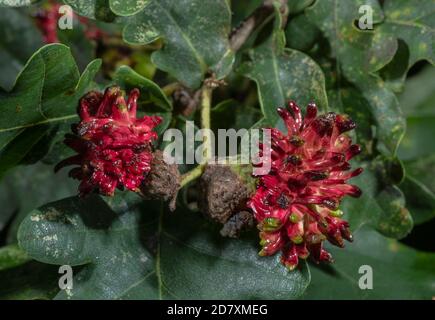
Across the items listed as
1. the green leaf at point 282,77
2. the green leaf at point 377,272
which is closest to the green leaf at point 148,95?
the green leaf at point 282,77

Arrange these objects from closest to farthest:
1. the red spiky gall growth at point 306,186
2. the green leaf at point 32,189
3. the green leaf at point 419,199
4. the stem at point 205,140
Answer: the red spiky gall growth at point 306,186 → the stem at point 205,140 → the green leaf at point 419,199 → the green leaf at point 32,189

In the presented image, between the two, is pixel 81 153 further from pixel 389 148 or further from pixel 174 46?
pixel 389 148

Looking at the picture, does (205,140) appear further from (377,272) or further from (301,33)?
(377,272)

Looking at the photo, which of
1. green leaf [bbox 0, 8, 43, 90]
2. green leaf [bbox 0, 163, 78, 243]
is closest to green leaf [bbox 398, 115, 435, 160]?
green leaf [bbox 0, 163, 78, 243]

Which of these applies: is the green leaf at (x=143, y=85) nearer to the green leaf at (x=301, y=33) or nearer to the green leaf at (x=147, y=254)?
the green leaf at (x=147, y=254)

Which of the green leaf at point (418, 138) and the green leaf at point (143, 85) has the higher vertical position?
the green leaf at point (143, 85)

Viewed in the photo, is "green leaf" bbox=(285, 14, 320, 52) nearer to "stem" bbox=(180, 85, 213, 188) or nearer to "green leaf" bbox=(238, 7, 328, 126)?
"green leaf" bbox=(238, 7, 328, 126)

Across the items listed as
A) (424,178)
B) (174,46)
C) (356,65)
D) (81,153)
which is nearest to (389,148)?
(356,65)
